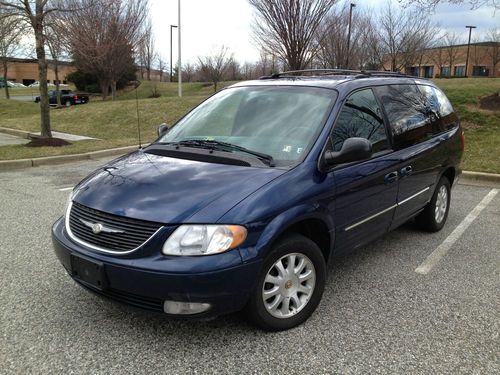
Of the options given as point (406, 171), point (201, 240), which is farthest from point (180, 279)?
point (406, 171)

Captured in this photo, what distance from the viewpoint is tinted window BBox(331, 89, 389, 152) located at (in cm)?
358

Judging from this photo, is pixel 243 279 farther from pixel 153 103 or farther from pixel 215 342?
pixel 153 103

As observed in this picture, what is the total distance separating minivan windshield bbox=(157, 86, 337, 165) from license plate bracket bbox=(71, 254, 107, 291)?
1322 mm

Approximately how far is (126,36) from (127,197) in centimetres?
2325

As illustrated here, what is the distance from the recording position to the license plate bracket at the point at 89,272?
108 inches

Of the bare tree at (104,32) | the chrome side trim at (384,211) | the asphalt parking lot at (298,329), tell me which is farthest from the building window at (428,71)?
the asphalt parking lot at (298,329)

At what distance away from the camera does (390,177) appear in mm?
3969

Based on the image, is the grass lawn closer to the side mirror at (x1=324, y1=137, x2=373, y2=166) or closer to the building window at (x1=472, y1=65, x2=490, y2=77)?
the side mirror at (x1=324, y1=137, x2=373, y2=166)

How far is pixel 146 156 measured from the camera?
362 centimetres

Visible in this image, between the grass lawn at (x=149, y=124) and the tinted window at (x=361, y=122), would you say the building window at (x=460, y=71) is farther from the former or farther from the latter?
the tinted window at (x=361, y=122)

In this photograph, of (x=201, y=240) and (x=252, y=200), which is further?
(x=252, y=200)

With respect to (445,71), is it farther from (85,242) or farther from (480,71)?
(85,242)

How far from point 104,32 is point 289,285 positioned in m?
17.2

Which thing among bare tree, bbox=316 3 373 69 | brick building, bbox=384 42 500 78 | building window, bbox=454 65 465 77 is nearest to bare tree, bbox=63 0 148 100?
bare tree, bbox=316 3 373 69
